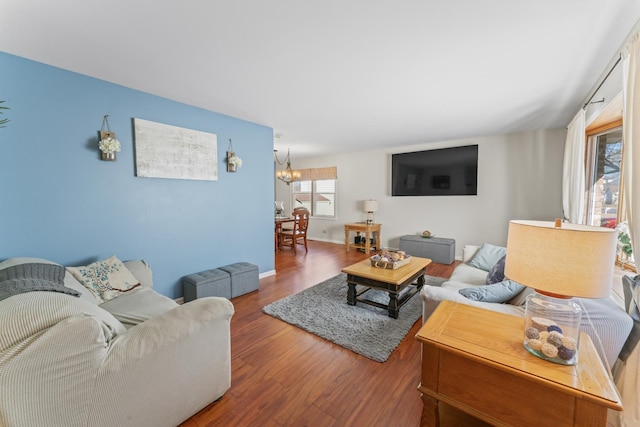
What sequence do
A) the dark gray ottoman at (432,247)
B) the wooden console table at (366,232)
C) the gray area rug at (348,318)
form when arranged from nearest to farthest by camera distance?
1. the gray area rug at (348,318)
2. the dark gray ottoman at (432,247)
3. the wooden console table at (366,232)

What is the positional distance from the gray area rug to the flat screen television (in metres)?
2.80

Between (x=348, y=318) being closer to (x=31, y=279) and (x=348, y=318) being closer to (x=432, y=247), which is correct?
(x=31, y=279)

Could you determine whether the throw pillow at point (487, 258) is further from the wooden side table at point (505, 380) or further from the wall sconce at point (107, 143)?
the wall sconce at point (107, 143)

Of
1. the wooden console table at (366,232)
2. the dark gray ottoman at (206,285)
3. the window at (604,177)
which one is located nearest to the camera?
the window at (604,177)

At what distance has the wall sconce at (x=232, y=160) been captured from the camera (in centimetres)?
345

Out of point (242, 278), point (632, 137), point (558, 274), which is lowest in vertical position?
point (242, 278)

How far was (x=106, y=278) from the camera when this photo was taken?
2.24 meters

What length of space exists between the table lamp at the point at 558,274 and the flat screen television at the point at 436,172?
414cm

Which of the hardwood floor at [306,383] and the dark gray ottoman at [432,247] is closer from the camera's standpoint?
the hardwood floor at [306,383]

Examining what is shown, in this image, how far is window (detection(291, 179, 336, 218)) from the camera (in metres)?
7.05

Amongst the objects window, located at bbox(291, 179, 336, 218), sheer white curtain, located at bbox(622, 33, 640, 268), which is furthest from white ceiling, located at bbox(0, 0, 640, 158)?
window, located at bbox(291, 179, 336, 218)

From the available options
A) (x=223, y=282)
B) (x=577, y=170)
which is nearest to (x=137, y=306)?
(x=223, y=282)

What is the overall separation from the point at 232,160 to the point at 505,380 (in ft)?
11.0

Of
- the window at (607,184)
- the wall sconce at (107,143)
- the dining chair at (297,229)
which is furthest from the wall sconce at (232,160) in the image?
the window at (607,184)
